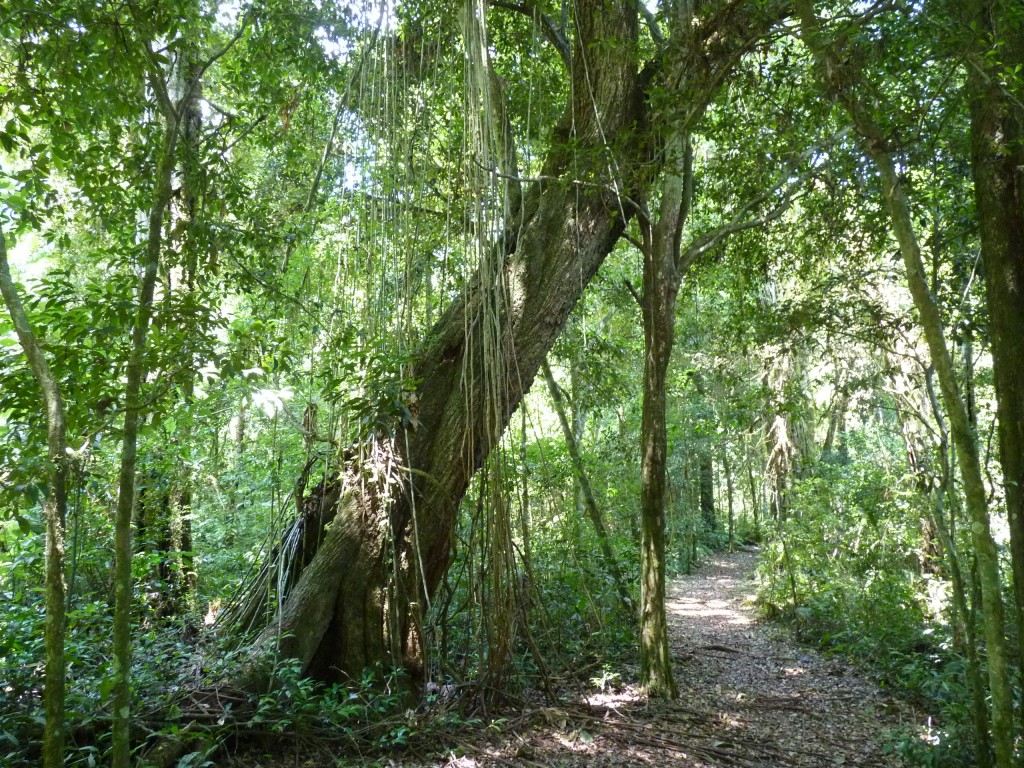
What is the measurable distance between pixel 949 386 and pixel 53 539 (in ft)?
11.0

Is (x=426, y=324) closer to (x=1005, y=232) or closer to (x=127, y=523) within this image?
(x=127, y=523)

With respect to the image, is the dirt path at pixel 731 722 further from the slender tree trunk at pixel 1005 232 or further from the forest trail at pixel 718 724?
the slender tree trunk at pixel 1005 232

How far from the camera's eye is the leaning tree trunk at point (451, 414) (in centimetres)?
395

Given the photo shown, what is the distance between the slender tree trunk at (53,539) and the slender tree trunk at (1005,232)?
11.7ft

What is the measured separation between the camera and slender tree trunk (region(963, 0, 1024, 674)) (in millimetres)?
3066

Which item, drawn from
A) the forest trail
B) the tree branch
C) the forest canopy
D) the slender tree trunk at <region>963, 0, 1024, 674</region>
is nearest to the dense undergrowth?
the forest canopy

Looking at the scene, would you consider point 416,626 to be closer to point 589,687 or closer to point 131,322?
point 589,687

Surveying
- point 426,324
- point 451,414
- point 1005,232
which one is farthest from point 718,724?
point 1005,232

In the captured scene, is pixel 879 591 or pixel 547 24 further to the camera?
pixel 879 591

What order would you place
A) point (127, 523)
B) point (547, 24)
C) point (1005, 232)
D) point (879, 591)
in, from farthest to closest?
point (879, 591) → point (547, 24) → point (1005, 232) → point (127, 523)

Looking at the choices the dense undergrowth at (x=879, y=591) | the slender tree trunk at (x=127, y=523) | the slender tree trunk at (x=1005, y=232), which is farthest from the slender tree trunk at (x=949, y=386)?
the slender tree trunk at (x=127, y=523)

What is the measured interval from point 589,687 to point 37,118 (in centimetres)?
449

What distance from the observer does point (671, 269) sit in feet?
15.9

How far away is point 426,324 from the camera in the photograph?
4.29m
